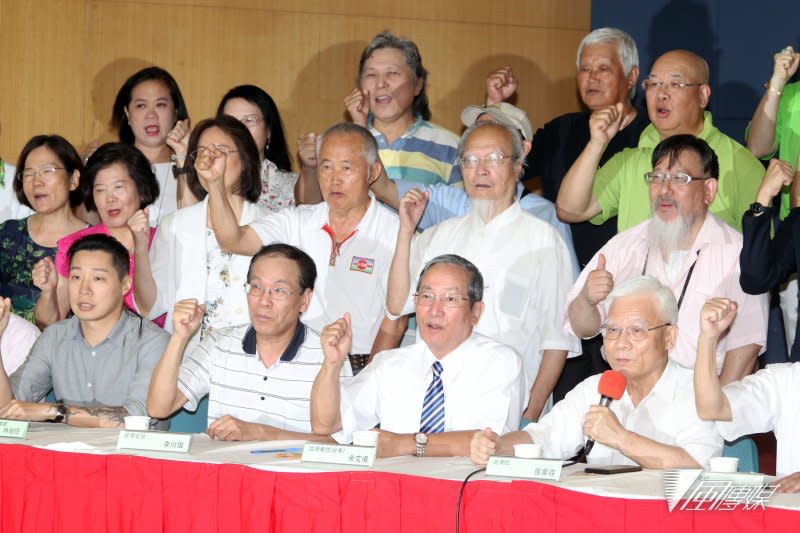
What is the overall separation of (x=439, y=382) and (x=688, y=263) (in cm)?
84

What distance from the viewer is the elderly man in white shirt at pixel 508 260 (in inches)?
146

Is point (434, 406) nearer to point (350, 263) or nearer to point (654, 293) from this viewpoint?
point (654, 293)

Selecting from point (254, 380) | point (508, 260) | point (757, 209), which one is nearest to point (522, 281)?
point (508, 260)

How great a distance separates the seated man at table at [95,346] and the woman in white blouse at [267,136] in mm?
921

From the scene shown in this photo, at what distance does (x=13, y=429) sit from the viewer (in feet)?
9.62

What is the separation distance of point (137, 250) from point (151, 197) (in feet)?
1.17

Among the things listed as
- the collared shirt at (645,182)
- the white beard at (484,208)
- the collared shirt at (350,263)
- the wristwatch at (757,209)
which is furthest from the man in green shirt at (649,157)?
the collared shirt at (350,263)

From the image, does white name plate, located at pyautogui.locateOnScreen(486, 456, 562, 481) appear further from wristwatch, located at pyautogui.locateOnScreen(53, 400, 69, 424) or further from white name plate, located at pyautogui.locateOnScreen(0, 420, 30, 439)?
wristwatch, located at pyautogui.locateOnScreen(53, 400, 69, 424)

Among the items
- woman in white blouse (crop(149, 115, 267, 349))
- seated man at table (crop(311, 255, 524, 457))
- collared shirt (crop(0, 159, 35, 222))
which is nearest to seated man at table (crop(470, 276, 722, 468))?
seated man at table (crop(311, 255, 524, 457))

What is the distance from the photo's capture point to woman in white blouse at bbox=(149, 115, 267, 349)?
13.1ft

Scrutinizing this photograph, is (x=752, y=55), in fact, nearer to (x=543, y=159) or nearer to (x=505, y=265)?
(x=543, y=159)

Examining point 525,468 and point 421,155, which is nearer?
point 525,468

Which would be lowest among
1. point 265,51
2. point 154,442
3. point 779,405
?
point 154,442

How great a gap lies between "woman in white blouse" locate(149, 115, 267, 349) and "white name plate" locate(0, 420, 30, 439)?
42.4 inches
